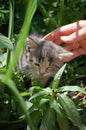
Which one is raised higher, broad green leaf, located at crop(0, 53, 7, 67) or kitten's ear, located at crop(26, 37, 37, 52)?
broad green leaf, located at crop(0, 53, 7, 67)

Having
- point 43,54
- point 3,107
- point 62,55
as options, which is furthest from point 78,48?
point 3,107

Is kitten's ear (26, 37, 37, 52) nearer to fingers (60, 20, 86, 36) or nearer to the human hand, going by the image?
the human hand

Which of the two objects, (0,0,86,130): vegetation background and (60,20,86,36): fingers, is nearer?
(60,20,86,36): fingers

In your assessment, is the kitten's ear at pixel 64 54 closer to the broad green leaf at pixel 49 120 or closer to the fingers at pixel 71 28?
the fingers at pixel 71 28

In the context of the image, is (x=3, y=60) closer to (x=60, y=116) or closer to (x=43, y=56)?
(x=60, y=116)

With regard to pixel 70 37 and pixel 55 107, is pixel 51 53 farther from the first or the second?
pixel 55 107

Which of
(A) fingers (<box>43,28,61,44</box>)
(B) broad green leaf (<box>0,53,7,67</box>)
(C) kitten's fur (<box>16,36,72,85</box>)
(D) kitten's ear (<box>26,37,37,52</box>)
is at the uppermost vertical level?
(B) broad green leaf (<box>0,53,7,67</box>)

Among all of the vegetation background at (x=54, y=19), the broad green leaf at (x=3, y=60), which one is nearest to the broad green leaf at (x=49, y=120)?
the broad green leaf at (x=3, y=60)

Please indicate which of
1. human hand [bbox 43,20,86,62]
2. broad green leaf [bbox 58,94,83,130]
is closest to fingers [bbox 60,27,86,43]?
human hand [bbox 43,20,86,62]

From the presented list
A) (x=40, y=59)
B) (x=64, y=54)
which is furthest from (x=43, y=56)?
(x=64, y=54)
